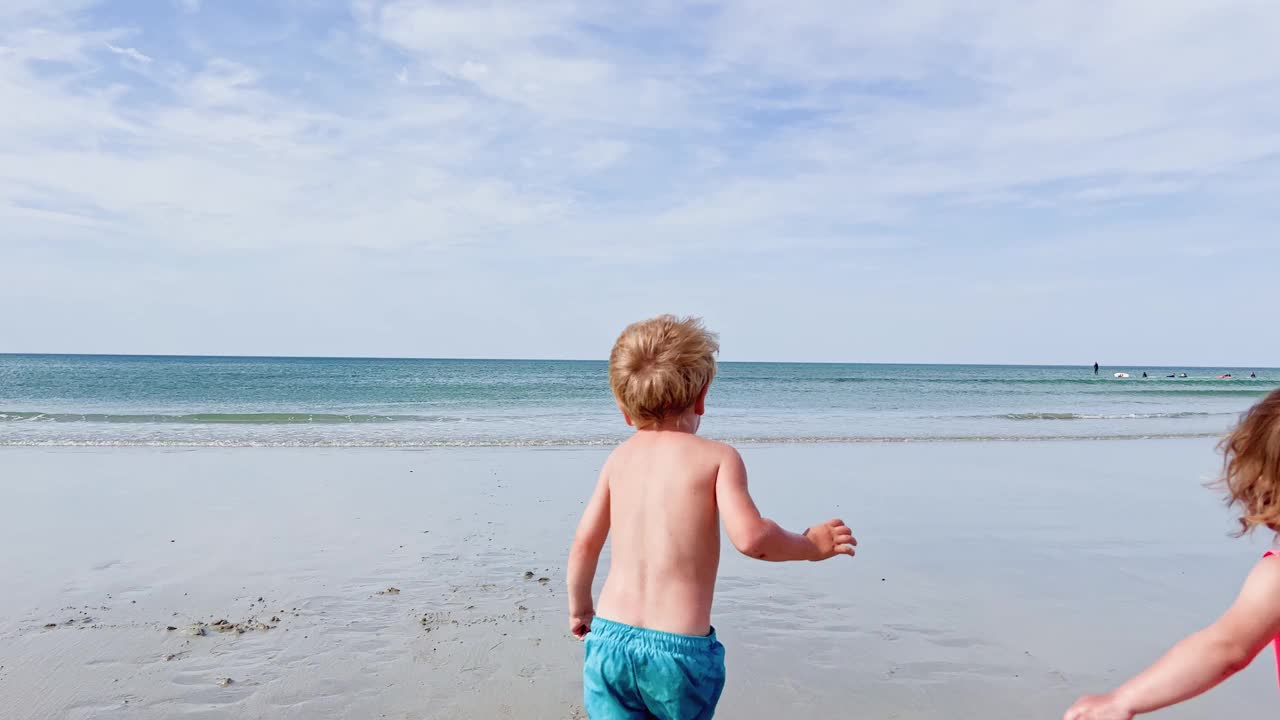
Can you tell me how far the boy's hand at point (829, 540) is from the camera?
8.36 ft

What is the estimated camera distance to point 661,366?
2.67 m

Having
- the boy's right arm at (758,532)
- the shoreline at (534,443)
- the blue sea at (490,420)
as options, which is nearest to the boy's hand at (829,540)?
the boy's right arm at (758,532)

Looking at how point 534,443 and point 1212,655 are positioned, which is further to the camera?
point 534,443

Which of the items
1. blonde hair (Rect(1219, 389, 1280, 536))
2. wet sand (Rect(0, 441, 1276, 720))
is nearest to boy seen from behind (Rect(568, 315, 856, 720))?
blonde hair (Rect(1219, 389, 1280, 536))

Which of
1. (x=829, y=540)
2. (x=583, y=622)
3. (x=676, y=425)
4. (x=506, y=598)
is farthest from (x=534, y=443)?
(x=829, y=540)

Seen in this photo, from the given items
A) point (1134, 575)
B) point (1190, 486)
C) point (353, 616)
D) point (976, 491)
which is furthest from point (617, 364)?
point (1190, 486)

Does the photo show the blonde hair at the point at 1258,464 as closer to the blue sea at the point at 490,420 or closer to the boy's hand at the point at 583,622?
the boy's hand at the point at 583,622

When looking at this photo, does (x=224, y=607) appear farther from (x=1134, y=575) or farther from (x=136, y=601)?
(x=1134, y=575)

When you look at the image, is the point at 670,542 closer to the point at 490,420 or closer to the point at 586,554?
the point at 586,554

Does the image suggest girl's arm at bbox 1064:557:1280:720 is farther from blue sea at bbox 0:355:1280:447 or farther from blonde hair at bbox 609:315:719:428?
blue sea at bbox 0:355:1280:447

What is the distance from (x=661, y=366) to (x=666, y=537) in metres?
0.46

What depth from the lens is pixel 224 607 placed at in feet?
18.0

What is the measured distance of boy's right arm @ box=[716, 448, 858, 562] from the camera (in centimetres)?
247

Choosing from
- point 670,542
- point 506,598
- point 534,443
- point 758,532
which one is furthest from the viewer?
point 534,443
